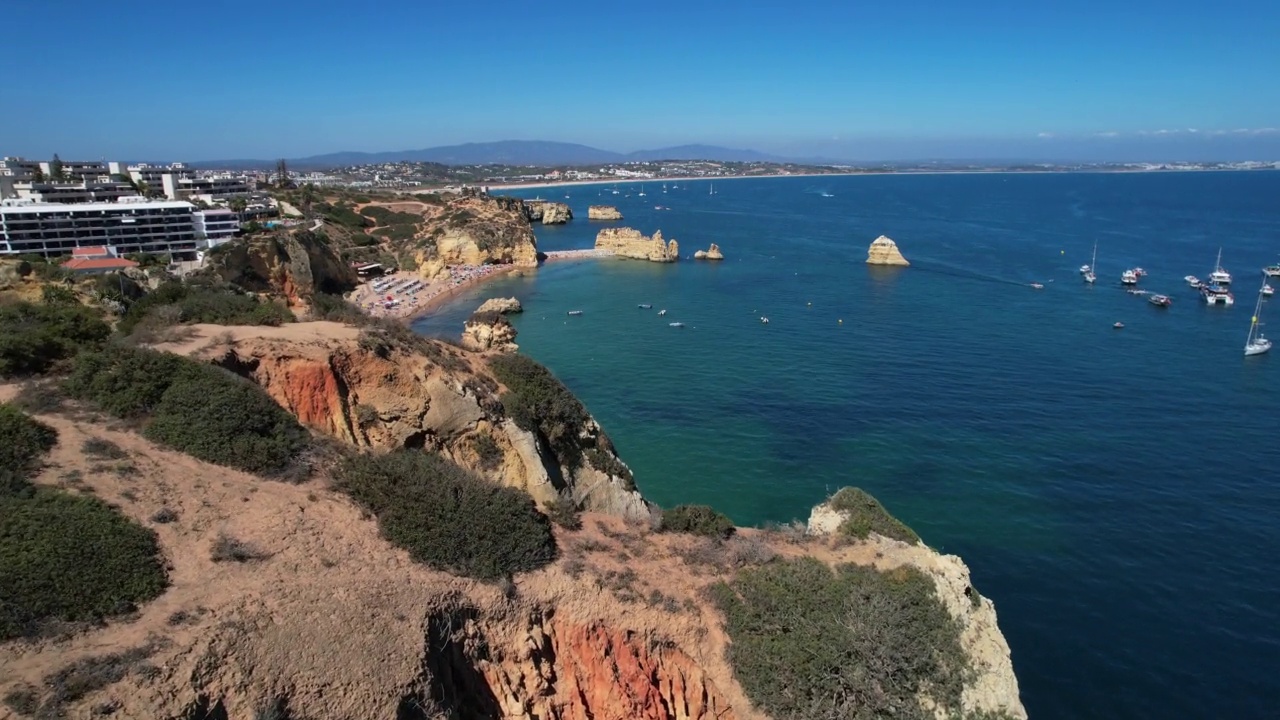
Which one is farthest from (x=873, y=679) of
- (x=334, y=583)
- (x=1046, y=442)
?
(x=1046, y=442)

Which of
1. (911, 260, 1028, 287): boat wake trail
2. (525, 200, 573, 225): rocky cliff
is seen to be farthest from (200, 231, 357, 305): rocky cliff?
(525, 200, 573, 225): rocky cliff

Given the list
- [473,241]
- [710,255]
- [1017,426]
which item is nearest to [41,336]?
[1017,426]

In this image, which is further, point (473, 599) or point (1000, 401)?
point (1000, 401)

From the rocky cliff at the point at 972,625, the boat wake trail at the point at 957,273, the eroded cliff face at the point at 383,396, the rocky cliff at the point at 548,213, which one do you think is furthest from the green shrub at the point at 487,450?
the rocky cliff at the point at 548,213

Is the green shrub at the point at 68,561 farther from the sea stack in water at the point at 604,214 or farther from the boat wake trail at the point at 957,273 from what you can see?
the sea stack in water at the point at 604,214

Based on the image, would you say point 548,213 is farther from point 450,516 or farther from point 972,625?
point 972,625

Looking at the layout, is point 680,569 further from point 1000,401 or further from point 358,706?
point 1000,401
